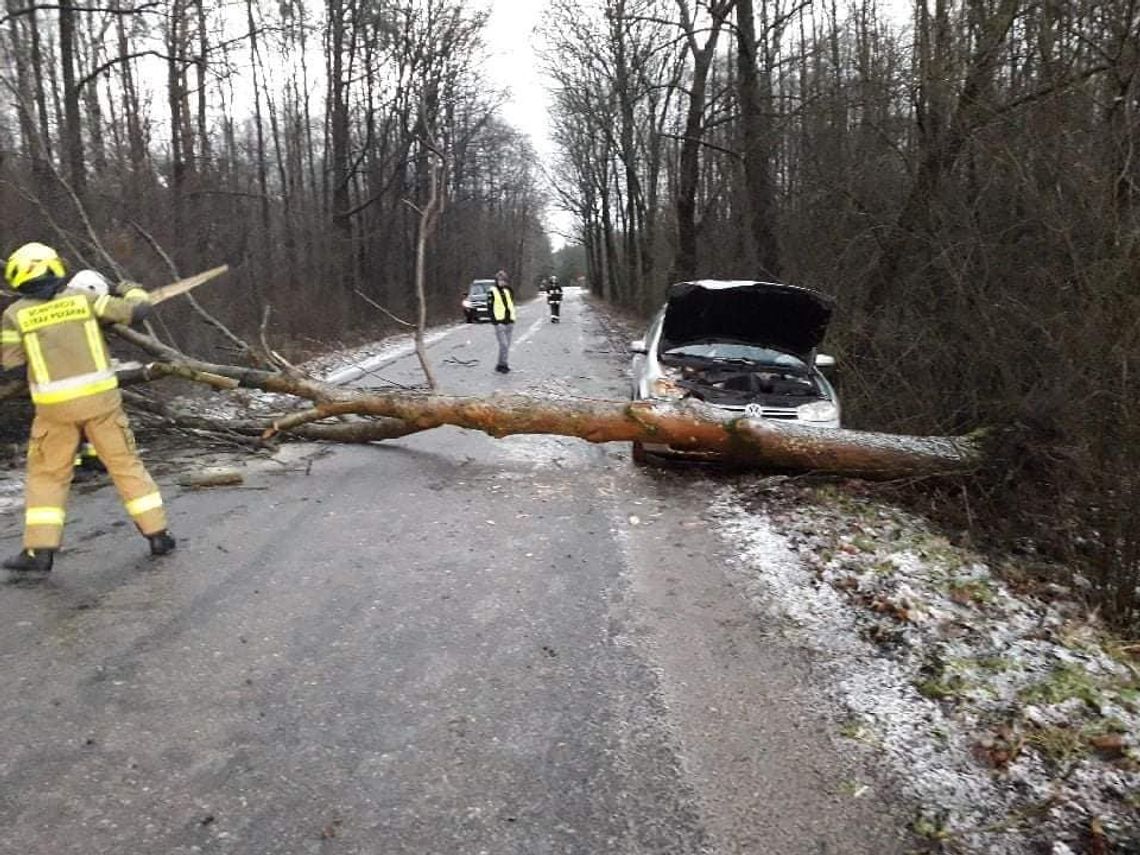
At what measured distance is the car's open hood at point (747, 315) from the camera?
819 cm

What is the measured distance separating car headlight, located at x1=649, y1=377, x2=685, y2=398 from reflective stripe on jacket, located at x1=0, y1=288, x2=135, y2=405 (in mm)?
4559

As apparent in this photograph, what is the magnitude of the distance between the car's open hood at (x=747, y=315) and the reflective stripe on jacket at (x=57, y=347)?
5.22 meters

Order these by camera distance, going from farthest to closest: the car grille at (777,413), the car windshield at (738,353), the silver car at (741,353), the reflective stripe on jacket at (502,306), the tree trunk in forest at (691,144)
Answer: the tree trunk in forest at (691,144) → the reflective stripe on jacket at (502,306) → the car windshield at (738,353) → the silver car at (741,353) → the car grille at (777,413)

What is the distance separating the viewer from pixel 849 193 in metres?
12.0

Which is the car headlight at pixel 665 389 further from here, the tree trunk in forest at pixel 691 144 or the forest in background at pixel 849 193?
the tree trunk in forest at pixel 691 144

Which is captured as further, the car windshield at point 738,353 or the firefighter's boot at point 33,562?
the car windshield at point 738,353

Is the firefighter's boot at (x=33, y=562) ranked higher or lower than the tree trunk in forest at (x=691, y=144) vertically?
lower

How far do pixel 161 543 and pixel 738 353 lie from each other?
18.3 feet

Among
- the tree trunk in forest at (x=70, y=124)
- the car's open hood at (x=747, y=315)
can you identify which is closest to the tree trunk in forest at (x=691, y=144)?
the car's open hood at (x=747, y=315)

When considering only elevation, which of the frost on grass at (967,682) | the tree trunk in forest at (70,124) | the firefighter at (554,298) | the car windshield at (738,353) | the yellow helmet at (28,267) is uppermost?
the tree trunk in forest at (70,124)

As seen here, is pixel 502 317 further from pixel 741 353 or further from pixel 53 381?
pixel 53 381

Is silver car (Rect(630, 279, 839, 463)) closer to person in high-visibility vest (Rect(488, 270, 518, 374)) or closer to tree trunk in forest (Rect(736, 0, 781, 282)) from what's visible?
person in high-visibility vest (Rect(488, 270, 518, 374))

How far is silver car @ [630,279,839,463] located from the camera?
7.74 meters

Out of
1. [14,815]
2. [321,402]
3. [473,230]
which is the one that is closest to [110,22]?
[321,402]
